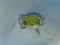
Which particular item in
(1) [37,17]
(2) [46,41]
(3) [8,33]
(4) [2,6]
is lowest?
(2) [46,41]

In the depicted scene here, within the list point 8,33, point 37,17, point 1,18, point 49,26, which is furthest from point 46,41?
point 1,18

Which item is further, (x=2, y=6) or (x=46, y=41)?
(x=2, y=6)

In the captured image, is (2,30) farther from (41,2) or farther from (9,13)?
(41,2)
